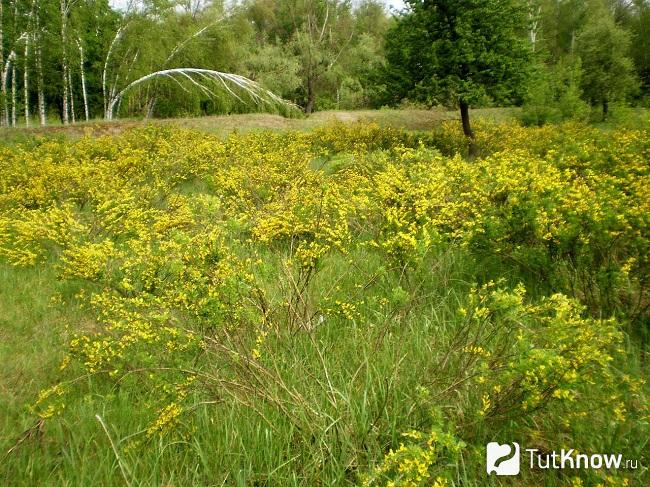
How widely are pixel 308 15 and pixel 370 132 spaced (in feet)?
82.0

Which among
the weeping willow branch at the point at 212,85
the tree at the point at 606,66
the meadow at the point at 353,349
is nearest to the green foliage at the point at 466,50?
the meadow at the point at 353,349

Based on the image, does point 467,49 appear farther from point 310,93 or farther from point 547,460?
point 310,93

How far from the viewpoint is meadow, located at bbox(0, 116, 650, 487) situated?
211 centimetres

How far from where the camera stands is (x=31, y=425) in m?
2.55

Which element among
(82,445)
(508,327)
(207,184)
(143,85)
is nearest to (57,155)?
(207,184)

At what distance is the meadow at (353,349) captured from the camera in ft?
6.92

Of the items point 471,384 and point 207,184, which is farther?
point 207,184

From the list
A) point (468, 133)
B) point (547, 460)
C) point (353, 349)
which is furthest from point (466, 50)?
point (547, 460)

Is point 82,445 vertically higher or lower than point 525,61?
lower

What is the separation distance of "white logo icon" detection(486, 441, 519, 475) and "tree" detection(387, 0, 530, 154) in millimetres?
10149

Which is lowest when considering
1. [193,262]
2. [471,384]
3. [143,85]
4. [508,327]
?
[471,384]

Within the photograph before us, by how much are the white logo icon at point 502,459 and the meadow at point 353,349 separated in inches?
1.7

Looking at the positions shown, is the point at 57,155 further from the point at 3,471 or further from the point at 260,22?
the point at 260,22

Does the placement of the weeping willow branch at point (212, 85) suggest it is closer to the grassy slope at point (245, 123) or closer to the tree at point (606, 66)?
the grassy slope at point (245, 123)
